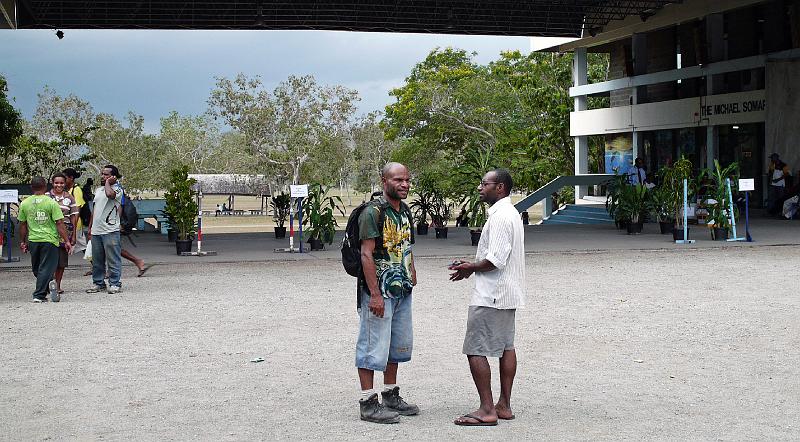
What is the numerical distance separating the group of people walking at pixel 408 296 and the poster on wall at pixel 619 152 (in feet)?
119

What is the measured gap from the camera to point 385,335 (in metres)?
6.80

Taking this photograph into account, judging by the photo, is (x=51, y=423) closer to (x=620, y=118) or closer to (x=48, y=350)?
(x=48, y=350)

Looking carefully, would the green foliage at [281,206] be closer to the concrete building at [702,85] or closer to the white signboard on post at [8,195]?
the white signboard on post at [8,195]

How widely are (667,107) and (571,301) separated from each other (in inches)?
1066

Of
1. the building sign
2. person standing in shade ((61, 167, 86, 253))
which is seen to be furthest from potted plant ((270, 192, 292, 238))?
Result: the building sign

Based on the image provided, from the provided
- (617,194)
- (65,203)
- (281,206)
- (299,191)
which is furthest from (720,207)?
(65,203)

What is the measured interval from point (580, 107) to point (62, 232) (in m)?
34.5

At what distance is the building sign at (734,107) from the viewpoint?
32500 millimetres

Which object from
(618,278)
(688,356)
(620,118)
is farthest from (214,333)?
(620,118)

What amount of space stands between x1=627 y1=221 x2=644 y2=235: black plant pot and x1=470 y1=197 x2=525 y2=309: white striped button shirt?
18.6 m

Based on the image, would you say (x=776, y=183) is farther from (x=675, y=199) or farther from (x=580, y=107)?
(x=580, y=107)

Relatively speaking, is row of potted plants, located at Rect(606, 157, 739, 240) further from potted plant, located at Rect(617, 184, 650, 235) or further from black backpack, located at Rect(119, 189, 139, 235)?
black backpack, located at Rect(119, 189, 139, 235)

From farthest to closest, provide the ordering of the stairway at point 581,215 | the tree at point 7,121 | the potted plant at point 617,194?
the tree at point 7,121 < the stairway at point 581,215 < the potted plant at point 617,194

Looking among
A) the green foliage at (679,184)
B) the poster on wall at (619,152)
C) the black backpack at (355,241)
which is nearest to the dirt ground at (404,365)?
the black backpack at (355,241)
